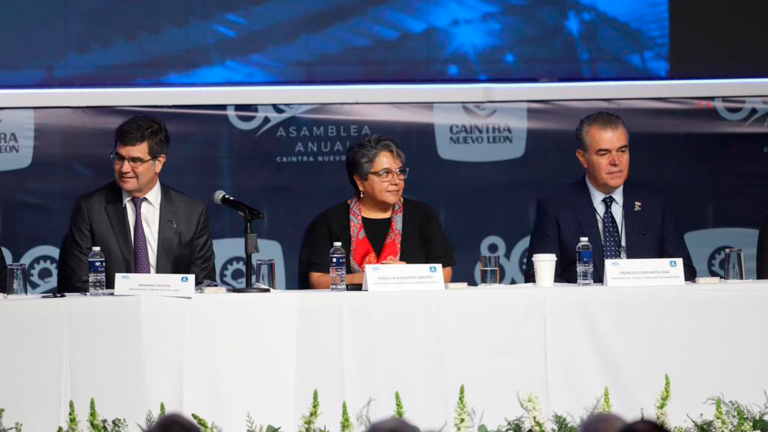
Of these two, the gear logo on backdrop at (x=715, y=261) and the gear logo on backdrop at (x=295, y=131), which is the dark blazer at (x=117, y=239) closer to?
the gear logo on backdrop at (x=295, y=131)

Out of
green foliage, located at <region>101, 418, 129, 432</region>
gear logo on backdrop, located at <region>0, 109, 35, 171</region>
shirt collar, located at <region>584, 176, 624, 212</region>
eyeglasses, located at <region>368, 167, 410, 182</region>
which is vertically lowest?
green foliage, located at <region>101, 418, 129, 432</region>

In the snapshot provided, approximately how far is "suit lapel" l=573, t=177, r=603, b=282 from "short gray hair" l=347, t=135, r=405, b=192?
2.57 feet

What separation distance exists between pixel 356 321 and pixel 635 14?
130 inches

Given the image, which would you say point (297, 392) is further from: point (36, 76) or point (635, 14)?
point (635, 14)

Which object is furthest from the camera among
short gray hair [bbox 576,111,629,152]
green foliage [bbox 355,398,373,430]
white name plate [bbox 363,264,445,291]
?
short gray hair [bbox 576,111,629,152]

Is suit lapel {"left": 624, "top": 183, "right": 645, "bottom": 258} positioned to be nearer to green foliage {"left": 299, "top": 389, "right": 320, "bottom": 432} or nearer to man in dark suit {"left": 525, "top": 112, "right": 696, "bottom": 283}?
man in dark suit {"left": 525, "top": 112, "right": 696, "bottom": 283}

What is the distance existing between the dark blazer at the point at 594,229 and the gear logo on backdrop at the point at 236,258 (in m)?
1.74

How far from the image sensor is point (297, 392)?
3084 millimetres

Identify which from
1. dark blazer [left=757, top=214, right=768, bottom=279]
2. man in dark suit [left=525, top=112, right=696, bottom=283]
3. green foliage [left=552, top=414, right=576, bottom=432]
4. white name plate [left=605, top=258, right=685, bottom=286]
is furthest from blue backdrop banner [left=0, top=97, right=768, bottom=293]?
green foliage [left=552, top=414, right=576, bottom=432]

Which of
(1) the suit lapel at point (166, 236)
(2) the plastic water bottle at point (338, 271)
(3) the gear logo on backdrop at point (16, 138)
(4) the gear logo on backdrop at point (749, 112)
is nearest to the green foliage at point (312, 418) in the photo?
(2) the plastic water bottle at point (338, 271)

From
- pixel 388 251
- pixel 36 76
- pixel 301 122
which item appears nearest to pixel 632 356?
pixel 388 251

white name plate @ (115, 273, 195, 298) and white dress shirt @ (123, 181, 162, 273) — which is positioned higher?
white dress shirt @ (123, 181, 162, 273)

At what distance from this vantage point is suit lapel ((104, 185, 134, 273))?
4.09 meters

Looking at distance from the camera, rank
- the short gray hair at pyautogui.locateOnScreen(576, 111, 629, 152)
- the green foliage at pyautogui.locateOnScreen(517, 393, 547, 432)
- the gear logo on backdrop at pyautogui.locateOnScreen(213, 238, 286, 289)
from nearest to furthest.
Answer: the green foliage at pyautogui.locateOnScreen(517, 393, 547, 432) → the short gray hair at pyautogui.locateOnScreen(576, 111, 629, 152) → the gear logo on backdrop at pyautogui.locateOnScreen(213, 238, 286, 289)
